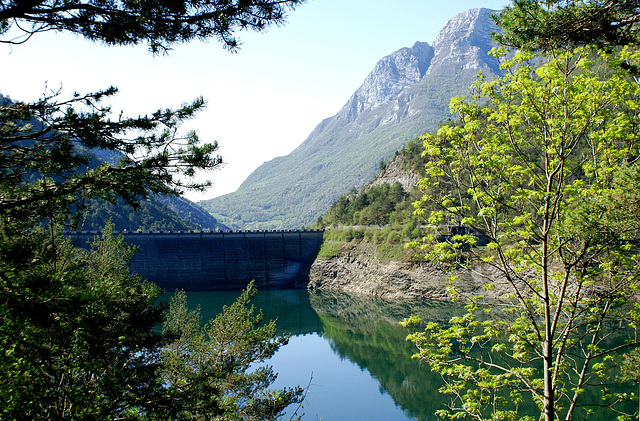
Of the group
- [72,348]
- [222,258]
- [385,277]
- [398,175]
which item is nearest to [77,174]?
[72,348]

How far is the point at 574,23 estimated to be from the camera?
20.7 ft

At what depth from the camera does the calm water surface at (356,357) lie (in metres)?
20.6

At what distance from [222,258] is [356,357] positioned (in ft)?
101

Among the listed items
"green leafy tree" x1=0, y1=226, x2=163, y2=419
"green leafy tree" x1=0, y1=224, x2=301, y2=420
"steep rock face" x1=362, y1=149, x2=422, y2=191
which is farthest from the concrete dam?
"green leafy tree" x1=0, y1=226, x2=163, y2=419

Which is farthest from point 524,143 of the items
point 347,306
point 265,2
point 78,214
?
point 347,306

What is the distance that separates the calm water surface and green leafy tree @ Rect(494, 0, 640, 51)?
9104 millimetres

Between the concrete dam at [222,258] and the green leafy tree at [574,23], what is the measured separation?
5109 centimetres

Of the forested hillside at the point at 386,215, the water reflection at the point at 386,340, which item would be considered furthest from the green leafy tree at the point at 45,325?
the forested hillside at the point at 386,215

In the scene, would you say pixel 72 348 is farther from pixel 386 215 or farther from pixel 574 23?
pixel 386 215

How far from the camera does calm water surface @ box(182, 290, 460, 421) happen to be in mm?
20592

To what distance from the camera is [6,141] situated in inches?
174

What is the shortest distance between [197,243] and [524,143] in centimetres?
5255

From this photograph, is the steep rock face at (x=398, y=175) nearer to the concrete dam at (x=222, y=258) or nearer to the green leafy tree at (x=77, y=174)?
the concrete dam at (x=222, y=258)

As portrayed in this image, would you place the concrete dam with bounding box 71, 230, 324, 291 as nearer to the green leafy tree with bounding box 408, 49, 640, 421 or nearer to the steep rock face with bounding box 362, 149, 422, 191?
the steep rock face with bounding box 362, 149, 422, 191
